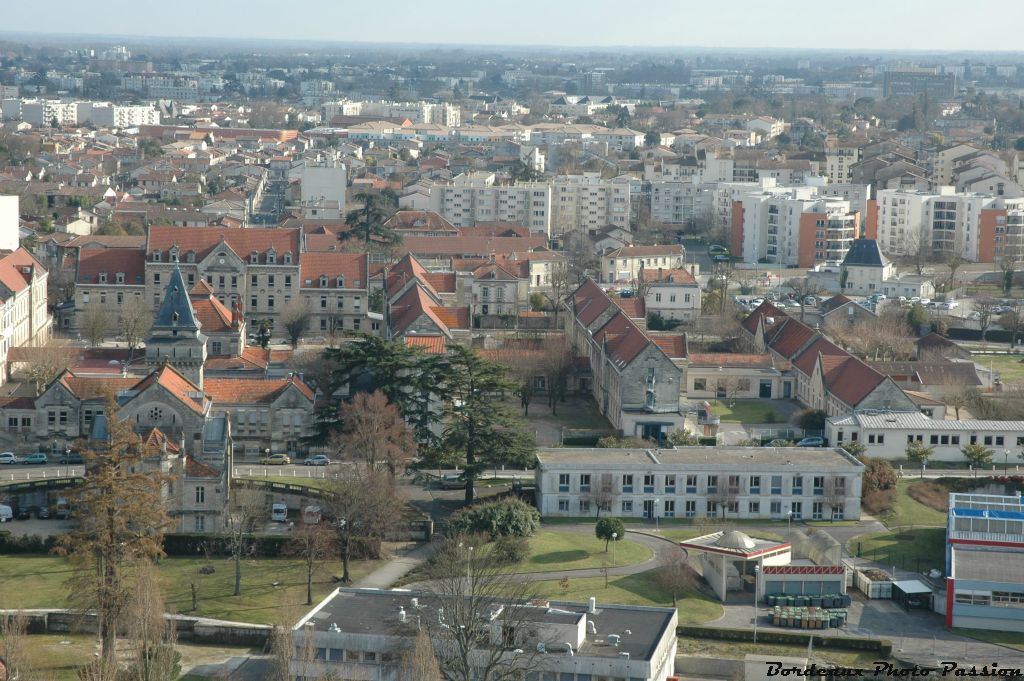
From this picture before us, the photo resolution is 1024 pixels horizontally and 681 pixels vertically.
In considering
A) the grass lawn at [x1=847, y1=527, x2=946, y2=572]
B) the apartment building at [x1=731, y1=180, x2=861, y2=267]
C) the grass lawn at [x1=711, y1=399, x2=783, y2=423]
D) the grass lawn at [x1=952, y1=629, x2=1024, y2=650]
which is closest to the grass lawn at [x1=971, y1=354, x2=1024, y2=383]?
the grass lawn at [x1=711, y1=399, x2=783, y2=423]

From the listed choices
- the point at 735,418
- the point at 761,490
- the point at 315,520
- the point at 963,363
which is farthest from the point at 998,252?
the point at 315,520

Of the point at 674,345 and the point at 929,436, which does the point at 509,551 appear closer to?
the point at 929,436

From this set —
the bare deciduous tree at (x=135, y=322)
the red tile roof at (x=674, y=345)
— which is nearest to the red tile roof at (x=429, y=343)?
the red tile roof at (x=674, y=345)

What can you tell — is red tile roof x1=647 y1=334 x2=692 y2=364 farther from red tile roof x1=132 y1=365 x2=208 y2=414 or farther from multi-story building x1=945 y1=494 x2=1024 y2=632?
red tile roof x1=132 y1=365 x2=208 y2=414

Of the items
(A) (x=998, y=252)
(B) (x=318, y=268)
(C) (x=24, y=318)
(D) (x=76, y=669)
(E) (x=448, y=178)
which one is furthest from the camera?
(E) (x=448, y=178)

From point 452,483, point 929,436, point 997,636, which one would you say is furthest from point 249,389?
point 997,636

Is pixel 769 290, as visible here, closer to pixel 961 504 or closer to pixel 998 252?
pixel 998 252

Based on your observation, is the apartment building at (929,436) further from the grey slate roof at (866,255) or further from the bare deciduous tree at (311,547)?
the grey slate roof at (866,255)

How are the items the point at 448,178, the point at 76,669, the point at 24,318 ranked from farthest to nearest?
the point at 448,178
the point at 24,318
the point at 76,669
